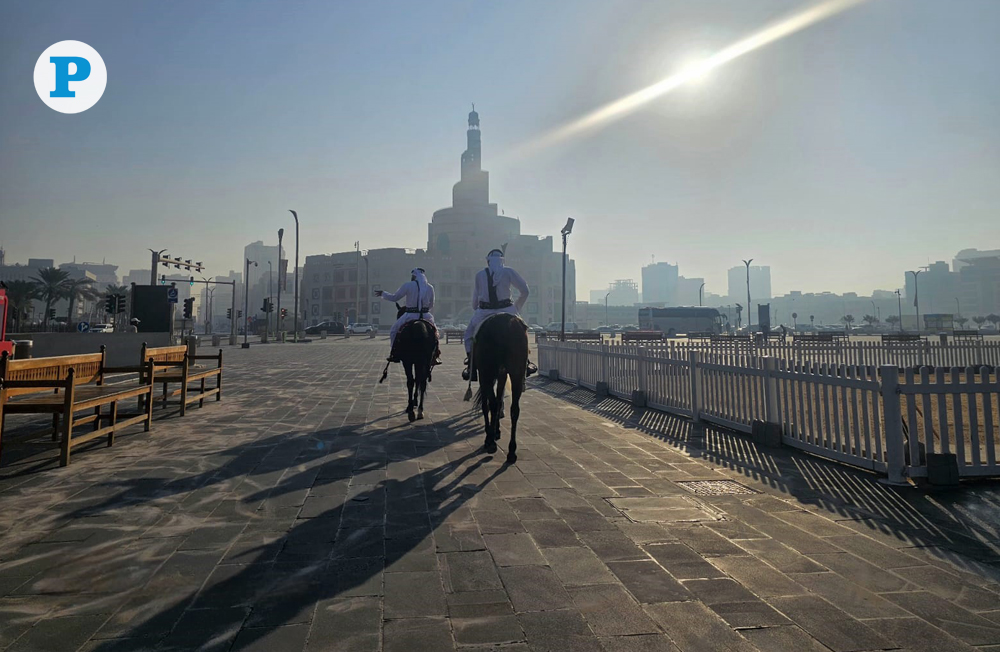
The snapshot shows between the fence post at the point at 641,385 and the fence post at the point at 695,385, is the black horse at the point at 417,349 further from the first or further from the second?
the fence post at the point at 695,385

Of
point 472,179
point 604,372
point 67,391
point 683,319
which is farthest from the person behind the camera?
point 472,179

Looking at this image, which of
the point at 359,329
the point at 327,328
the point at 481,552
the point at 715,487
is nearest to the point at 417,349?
the point at 715,487

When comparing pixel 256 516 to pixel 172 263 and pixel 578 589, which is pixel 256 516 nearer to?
pixel 578 589

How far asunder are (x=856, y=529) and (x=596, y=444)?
3.12m

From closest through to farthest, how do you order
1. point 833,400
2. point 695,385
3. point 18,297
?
point 833,400
point 695,385
point 18,297

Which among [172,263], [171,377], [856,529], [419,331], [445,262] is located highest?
[445,262]

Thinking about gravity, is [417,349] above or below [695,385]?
above

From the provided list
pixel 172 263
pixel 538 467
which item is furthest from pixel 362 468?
pixel 172 263

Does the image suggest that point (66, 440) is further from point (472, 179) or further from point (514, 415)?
point (472, 179)

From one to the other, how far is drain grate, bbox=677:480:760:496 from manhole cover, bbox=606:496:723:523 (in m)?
0.29

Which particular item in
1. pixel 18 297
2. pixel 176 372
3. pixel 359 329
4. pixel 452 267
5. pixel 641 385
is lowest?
pixel 641 385

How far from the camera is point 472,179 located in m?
186

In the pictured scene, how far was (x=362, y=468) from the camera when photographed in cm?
526

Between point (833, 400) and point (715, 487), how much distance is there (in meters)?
1.95
